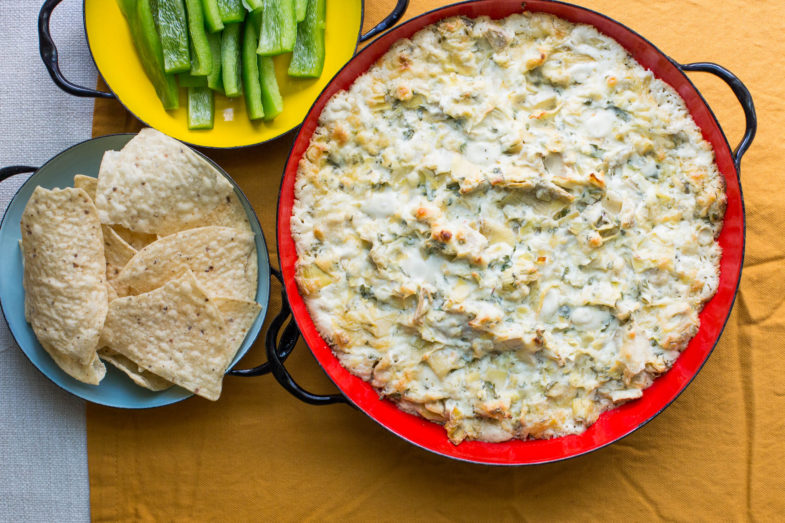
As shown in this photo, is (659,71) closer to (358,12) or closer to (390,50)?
(390,50)

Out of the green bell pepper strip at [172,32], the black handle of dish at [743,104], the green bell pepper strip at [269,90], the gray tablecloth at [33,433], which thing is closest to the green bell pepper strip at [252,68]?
the green bell pepper strip at [269,90]

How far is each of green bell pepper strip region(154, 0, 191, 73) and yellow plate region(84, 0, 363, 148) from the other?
0.18m

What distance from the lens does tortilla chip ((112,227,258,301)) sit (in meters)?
2.50

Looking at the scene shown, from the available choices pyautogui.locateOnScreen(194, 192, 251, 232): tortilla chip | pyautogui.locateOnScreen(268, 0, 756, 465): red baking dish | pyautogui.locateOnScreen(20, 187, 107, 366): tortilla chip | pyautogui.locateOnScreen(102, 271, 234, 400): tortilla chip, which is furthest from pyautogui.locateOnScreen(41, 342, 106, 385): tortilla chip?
pyautogui.locateOnScreen(268, 0, 756, 465): red baking dish

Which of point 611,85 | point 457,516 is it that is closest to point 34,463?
point 457,516

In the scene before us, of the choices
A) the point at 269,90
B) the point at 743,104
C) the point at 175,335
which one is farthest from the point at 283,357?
the point at 743,104

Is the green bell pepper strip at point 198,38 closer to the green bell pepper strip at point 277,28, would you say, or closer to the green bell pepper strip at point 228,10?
the green bell pepper strip at point 228,10

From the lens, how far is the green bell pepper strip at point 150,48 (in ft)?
8.60

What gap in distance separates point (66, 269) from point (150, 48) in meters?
0.97

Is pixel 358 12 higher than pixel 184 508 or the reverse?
higher

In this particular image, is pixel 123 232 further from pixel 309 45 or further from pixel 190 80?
pixel 309 45

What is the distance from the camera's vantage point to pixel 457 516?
8.79 ft

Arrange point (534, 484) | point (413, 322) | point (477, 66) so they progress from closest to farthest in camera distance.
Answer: point (413, 322), point (477, 66), point (534, 484)

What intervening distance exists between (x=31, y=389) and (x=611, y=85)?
272cm
